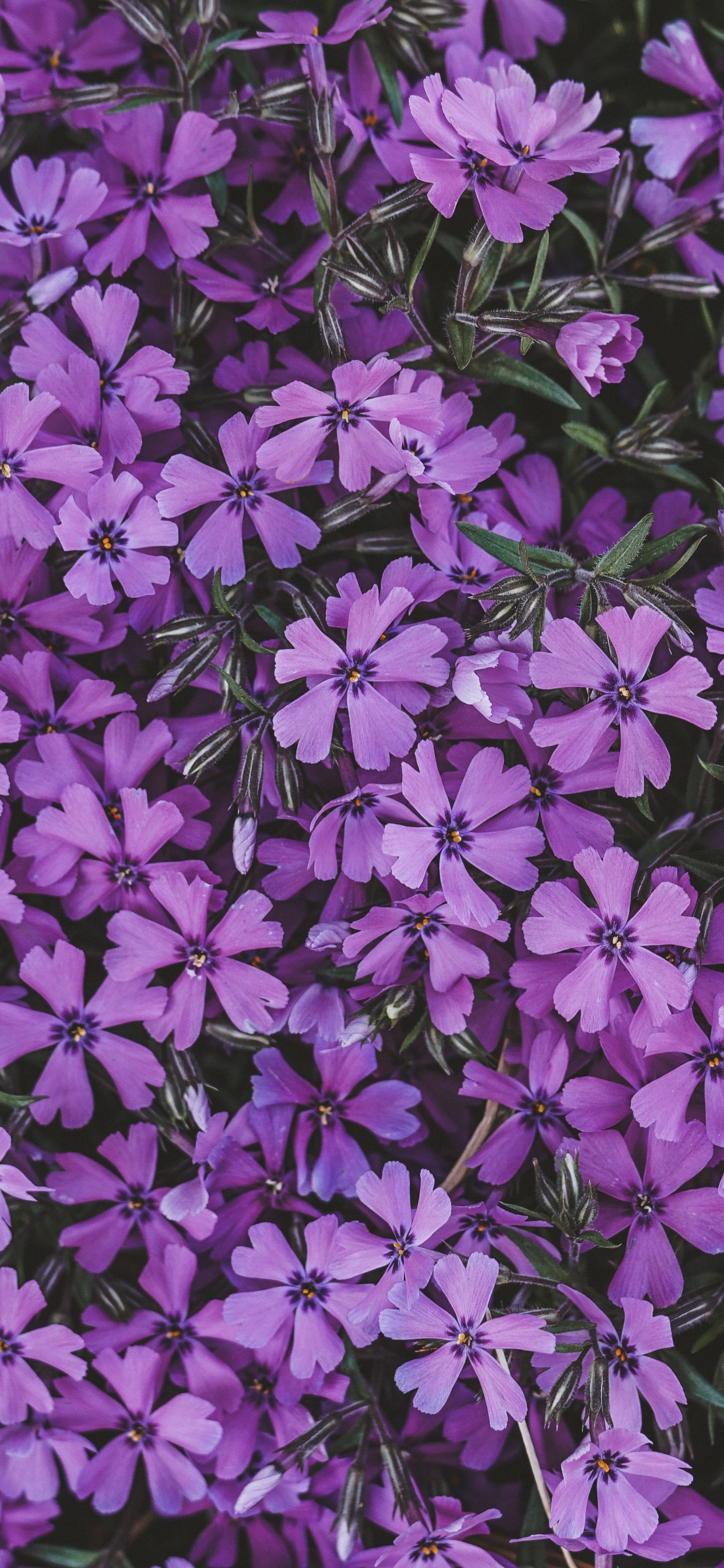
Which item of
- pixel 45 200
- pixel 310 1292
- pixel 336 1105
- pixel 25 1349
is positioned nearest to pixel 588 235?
pixel 45 200

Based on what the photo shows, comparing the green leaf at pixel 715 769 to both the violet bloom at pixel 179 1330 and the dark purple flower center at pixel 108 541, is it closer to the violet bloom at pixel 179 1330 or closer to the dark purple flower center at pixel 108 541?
the dark purple flower center at pixel 108 541

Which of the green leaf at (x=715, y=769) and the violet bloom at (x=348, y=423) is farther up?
the violet bloom at (x=348, y=423)

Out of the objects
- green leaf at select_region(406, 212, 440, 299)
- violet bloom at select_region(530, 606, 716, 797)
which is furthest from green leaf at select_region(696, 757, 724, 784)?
green leaf at select_region(406, 212, 440, 299)

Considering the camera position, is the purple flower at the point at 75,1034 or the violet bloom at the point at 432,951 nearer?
the violet bloom at the point at 432,951

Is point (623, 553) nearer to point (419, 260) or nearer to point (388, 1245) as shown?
point (419, 260)

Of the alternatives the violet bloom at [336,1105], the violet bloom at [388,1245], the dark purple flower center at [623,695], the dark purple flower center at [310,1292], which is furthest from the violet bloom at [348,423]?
the dark purple flower center at [310,1292]

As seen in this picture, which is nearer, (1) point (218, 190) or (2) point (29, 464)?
(2) point (29, 464)
